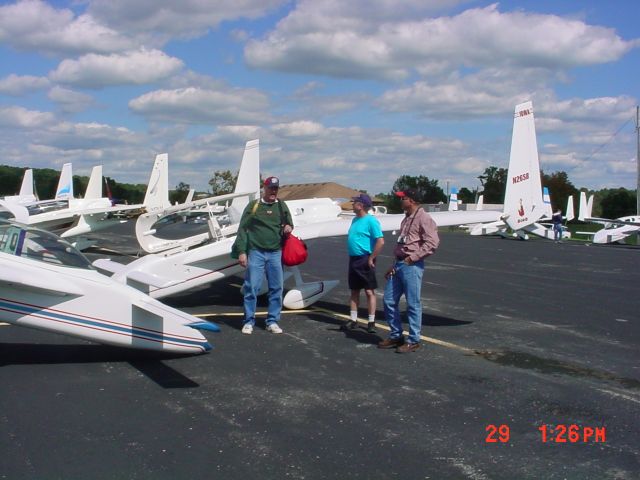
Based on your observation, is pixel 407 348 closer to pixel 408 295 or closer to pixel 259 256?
pixel 408 295

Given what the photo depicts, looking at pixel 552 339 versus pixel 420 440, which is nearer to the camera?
pixel 420 440

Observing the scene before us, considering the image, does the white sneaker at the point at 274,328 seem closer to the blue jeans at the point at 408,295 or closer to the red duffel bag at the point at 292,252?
the red duffel bag at the point at 292,252

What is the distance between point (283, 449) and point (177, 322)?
2.59 meters

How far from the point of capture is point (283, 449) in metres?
4.20

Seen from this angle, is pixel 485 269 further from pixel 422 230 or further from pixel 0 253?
pixel 0 253

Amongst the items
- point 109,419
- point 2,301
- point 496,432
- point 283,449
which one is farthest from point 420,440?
point 2,301

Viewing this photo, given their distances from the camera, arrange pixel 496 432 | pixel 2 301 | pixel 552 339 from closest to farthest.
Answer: pixel 496 432
pixel 2 301
pixel 552 339

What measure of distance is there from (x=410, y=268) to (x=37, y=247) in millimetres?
3838

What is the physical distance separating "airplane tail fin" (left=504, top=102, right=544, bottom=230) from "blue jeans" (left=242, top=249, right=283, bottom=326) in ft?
9.75

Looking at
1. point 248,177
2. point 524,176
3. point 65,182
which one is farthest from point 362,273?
point 65,182

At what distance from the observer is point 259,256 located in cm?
794

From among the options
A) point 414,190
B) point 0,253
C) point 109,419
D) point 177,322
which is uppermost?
point 414,190

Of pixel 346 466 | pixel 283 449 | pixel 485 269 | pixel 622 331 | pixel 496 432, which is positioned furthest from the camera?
pixel 485 269
